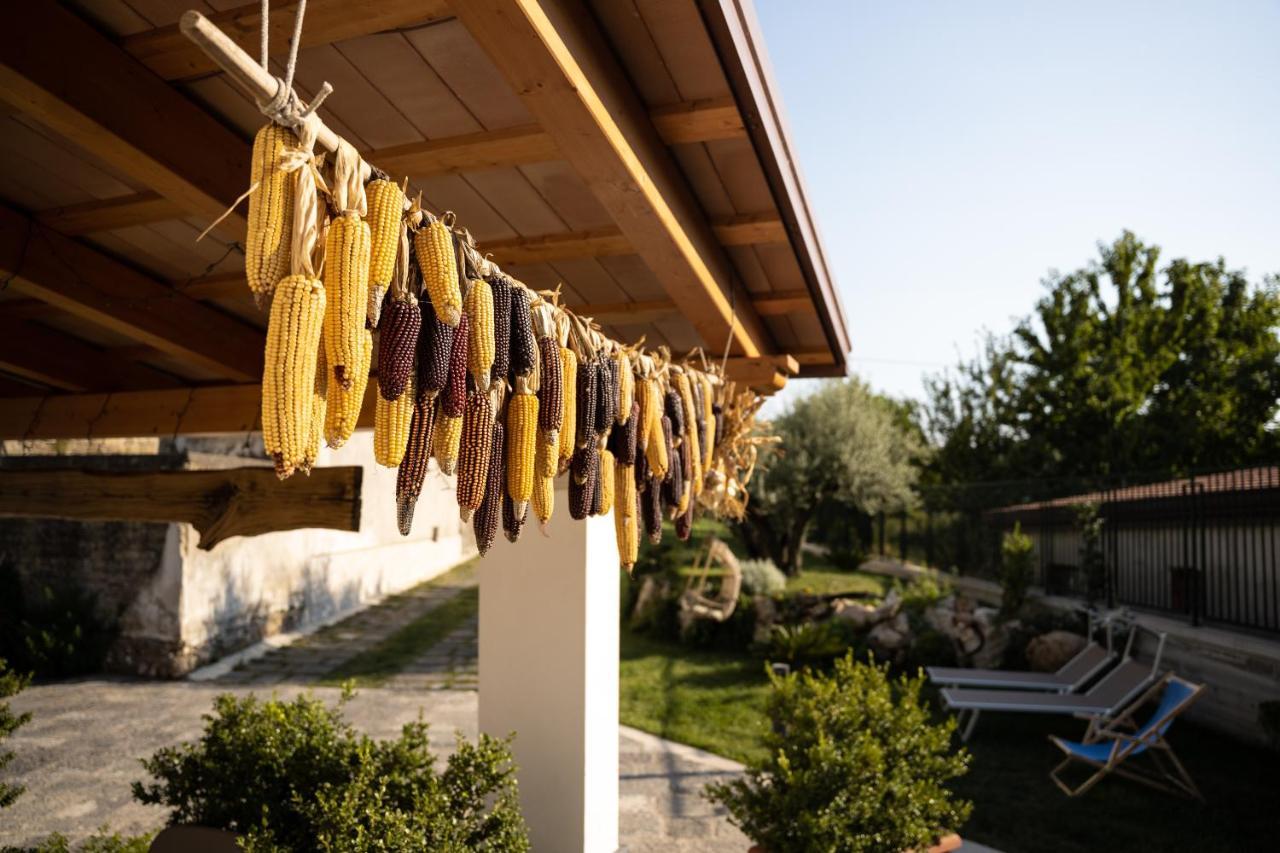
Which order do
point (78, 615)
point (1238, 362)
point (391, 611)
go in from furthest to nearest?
1. point (1238, 362)
2. point (391, 611)
3. point (78, 615)

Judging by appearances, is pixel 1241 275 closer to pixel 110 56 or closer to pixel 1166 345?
pixel 1166 345

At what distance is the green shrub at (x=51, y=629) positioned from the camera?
351 inches

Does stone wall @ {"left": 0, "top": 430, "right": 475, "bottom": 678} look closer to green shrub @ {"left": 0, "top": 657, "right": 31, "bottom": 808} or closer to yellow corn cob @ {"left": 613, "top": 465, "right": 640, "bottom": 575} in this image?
green shrub @ {"left": 0, "top": 657, "right": 31, "bottom": 808}

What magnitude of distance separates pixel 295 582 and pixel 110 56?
35.7 ft

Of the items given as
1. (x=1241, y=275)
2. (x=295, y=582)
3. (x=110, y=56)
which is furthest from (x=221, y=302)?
(x=1241, y=275)

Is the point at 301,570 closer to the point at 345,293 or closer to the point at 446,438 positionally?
the point at 446,438

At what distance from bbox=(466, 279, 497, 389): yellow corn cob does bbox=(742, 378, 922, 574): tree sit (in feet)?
48.9

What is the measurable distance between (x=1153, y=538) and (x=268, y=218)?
11199 mm

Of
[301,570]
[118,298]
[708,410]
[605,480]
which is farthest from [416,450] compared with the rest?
[301,570]

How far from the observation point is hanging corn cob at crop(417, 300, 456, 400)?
4.79 feet

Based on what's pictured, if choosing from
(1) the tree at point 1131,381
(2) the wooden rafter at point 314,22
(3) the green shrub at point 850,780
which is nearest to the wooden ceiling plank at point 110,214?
(2) the wooden rafter at point 314,22

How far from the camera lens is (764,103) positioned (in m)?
2.38

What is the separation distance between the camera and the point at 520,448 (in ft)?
5.86

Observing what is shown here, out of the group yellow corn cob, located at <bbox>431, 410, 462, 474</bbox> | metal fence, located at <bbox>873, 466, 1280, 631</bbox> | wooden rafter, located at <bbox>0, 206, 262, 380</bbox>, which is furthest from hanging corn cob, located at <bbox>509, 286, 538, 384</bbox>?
metal fence, located at <bbox>873, 466, 1280, 631</bbox>
